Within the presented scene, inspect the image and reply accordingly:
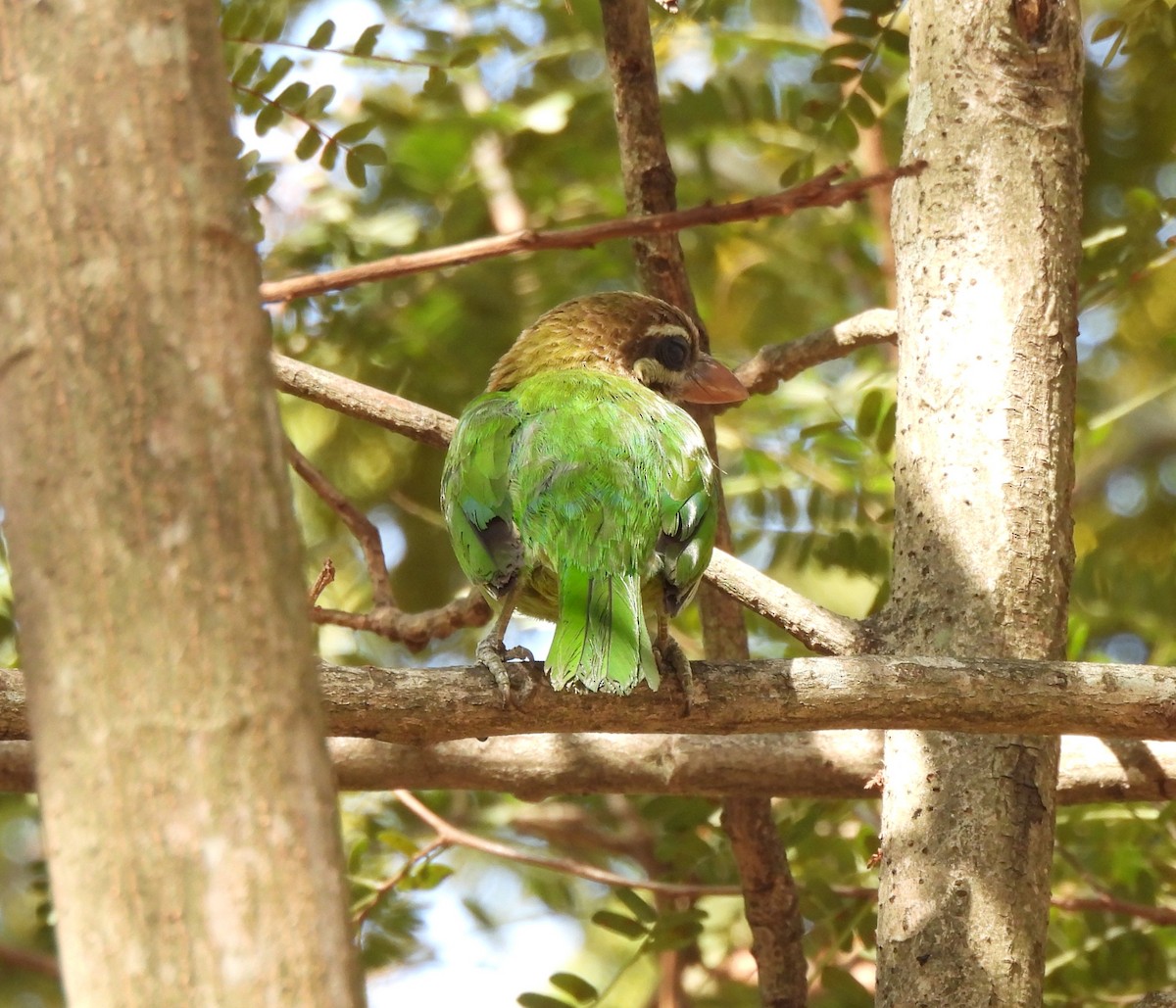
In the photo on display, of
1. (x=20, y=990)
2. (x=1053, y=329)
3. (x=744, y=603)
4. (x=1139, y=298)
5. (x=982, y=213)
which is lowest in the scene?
(x=20, y=990)

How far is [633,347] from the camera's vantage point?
4.13m

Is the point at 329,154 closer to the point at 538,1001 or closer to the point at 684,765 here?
the point at 684,765

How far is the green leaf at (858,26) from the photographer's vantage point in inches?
156

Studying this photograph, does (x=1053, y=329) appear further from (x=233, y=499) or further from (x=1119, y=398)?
(x=1119, y=398)

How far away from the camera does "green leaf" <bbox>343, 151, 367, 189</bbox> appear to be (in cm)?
398

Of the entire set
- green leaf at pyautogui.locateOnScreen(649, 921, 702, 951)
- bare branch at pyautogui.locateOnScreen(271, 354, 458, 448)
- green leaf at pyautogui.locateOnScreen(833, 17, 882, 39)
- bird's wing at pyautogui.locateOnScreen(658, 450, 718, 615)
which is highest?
green leaf at pyautogui.locateOnScreen(833, 17, 882, 39)

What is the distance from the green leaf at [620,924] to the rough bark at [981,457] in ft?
3.28

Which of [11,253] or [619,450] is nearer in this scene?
[11,253]

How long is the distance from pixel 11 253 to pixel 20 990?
478 cm

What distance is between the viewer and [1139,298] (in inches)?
236

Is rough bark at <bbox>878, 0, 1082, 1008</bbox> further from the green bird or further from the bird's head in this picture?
the bird's head

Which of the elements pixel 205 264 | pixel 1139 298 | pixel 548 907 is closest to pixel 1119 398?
pixel 1139 298

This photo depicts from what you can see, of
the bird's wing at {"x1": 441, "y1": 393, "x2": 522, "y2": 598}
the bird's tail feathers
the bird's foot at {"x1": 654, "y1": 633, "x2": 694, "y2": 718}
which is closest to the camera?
the bird's foot at {"x1": 654, "y1": 633, "x2": 694, "y2": 718}

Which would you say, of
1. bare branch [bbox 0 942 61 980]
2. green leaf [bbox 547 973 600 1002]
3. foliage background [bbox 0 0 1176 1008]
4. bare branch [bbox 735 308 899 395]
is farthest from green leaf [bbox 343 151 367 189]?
bare branch [bbox 0 942 61 980]
